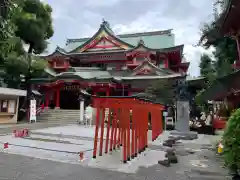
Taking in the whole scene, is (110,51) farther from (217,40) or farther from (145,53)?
(217,40)

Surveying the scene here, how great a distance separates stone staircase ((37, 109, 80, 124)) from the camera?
63.0 ft

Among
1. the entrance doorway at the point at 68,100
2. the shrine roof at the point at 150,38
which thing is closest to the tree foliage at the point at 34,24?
the entrance doorway at the point at 68,100

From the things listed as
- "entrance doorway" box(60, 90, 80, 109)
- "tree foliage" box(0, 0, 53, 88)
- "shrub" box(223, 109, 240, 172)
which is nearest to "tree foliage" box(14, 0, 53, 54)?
"tree foliage" box(0, 0, 53, 88)

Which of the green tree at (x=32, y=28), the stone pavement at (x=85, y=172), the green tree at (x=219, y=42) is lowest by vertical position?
the stone pavement at (x=85, y=172)

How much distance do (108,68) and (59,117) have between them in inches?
375

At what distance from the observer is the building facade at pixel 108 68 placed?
73.4 feet

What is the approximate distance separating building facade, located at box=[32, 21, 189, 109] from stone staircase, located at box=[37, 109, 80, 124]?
229 cm

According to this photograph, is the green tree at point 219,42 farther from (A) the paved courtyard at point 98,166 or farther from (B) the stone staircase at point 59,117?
(B) the stone staircase at point 59,117

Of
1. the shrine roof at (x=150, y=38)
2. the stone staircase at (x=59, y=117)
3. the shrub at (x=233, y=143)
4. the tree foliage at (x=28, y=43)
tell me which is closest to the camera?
the shrub at (x=233, y=143)

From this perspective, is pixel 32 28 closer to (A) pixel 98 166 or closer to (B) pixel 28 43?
(B) pixel 28 43

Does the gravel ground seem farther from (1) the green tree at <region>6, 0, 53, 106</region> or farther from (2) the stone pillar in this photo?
(1) the green tree at <region>6, 0, 53, 106</region>

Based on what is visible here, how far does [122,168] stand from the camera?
5.24 meters

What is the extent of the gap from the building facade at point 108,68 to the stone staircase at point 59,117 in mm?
2295

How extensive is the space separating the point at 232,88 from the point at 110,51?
19.4 m
